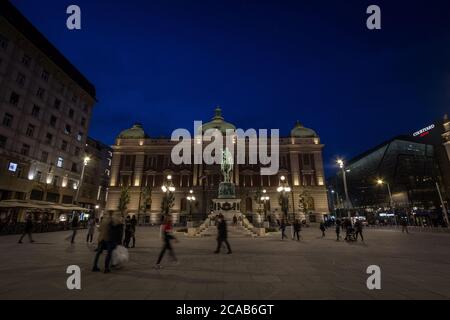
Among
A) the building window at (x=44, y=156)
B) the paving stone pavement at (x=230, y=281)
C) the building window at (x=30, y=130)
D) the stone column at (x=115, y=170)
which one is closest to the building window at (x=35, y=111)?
the building window at (x=30, y=130)

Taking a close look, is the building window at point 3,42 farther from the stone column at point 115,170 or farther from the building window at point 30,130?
the stone column at point 115,170

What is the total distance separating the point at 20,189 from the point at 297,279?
39166 millimetres

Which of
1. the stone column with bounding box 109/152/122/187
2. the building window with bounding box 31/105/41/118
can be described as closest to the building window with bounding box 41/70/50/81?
the building window with bounding box 31/105/41/118

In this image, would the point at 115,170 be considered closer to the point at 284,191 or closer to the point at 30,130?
the point at 30,130

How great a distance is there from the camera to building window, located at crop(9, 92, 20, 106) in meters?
31.5

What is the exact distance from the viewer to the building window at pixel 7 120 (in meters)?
30.4

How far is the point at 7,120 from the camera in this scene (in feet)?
101

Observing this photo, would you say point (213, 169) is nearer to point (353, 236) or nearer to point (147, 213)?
point (147, 213)

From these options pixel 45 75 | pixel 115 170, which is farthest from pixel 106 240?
pixel 115 170

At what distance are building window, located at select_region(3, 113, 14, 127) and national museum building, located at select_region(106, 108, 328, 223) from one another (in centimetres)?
2632

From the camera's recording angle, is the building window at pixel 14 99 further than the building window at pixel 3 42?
Yes

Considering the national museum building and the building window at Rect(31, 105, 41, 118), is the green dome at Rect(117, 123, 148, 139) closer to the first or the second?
the national museum building

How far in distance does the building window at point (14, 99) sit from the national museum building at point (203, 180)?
2692 cm

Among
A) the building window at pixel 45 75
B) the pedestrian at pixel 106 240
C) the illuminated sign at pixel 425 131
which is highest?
the illuminated sign at pixel 425 131
